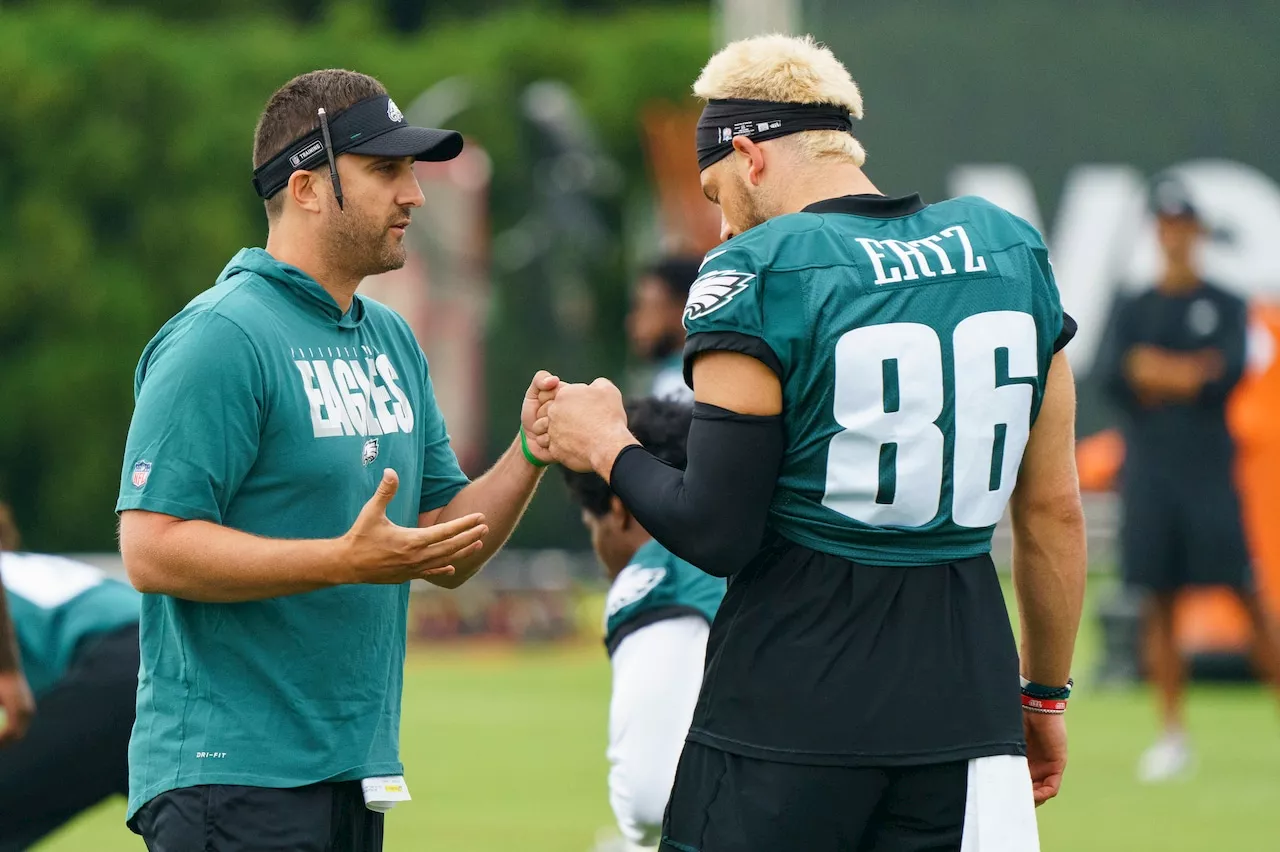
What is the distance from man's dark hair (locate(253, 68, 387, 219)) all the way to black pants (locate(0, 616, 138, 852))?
2088mm

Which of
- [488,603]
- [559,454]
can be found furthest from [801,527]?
[488,603]

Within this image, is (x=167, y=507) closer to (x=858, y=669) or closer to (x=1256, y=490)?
(x=858, y=669)

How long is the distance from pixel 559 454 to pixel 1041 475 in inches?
38.2

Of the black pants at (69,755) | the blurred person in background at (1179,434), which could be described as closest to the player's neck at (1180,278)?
the blurred person in background at (1179,434)

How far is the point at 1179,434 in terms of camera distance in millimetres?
10773

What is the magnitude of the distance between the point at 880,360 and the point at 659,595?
1424 mm

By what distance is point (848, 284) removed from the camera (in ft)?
11.3

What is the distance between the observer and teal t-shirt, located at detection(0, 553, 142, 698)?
18.7 feet

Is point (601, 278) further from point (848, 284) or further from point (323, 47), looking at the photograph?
point (848, 284)

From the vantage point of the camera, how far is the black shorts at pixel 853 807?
137 inches

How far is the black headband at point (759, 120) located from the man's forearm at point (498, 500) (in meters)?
0.87

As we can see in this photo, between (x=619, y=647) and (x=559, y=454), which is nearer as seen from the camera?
(x=559, y=454)

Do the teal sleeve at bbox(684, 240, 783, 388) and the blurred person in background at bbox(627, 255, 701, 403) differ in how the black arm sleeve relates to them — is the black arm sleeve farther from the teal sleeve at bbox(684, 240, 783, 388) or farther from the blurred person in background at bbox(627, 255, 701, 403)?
the blurred person in background at bbox(627, 255, 701, 403)

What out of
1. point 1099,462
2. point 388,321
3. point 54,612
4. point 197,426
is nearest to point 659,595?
point 388,321
